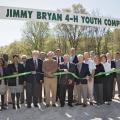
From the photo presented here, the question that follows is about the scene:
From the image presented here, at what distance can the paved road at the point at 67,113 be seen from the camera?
1038 centimetres

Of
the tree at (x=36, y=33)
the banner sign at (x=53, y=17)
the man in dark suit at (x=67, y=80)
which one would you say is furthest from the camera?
the tree at (x=36, y=33)

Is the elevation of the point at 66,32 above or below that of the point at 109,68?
above

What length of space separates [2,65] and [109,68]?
4.23m

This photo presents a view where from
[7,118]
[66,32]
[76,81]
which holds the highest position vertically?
[66,32]

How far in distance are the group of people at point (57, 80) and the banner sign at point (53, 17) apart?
1545 millimetres

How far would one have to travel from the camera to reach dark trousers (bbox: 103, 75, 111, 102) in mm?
12953

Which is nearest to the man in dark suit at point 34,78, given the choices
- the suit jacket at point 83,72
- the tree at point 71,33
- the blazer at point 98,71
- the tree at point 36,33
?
the suit jacket at point 83,72

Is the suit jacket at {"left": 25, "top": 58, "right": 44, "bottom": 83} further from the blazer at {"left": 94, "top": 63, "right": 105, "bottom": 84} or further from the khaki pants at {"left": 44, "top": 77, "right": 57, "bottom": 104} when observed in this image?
the blazer at {"left": 94, "top": 63, "right": 105, "bottom": 84}

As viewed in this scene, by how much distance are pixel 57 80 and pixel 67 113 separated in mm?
1866

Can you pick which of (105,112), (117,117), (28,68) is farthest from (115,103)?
(28,68)

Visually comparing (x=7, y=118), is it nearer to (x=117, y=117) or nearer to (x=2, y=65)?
(x=2, y=65)

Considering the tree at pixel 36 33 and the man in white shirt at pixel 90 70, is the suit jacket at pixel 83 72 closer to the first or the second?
the man in white shirt at pixel 90 70

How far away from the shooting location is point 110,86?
521 inches

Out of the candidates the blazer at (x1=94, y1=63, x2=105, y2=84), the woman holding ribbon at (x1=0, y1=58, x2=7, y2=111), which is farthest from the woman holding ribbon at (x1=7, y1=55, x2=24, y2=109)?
the blazer at (x1=94, y1=63, x2=105, y2=84)
